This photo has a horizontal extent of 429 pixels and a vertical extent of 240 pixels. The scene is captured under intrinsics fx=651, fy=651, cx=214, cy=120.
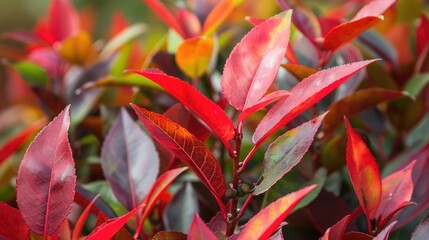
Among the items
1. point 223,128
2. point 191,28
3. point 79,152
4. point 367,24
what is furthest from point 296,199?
point 79,152

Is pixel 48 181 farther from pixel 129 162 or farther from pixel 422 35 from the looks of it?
pixel 422 35

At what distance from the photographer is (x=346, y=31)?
782 millimetres

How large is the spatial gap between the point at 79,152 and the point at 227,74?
1.94 feet

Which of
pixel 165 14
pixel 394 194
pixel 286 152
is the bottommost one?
pixel 394 194

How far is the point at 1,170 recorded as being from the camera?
1.25m

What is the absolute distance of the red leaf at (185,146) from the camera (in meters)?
0.65

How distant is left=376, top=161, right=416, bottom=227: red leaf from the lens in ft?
2.40

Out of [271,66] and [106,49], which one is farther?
[106,49]

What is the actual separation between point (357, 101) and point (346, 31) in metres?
0.12

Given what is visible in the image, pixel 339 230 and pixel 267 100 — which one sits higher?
pixel 267 100

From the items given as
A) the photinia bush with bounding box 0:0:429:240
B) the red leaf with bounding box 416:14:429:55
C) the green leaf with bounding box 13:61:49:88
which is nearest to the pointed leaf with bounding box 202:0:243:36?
the photinia bush with bounding box 0:0:429:240

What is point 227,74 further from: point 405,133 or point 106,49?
point 106,49

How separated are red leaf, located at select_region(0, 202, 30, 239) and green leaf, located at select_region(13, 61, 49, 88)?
2.06 ft

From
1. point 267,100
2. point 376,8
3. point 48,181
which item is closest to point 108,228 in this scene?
point 48,181
